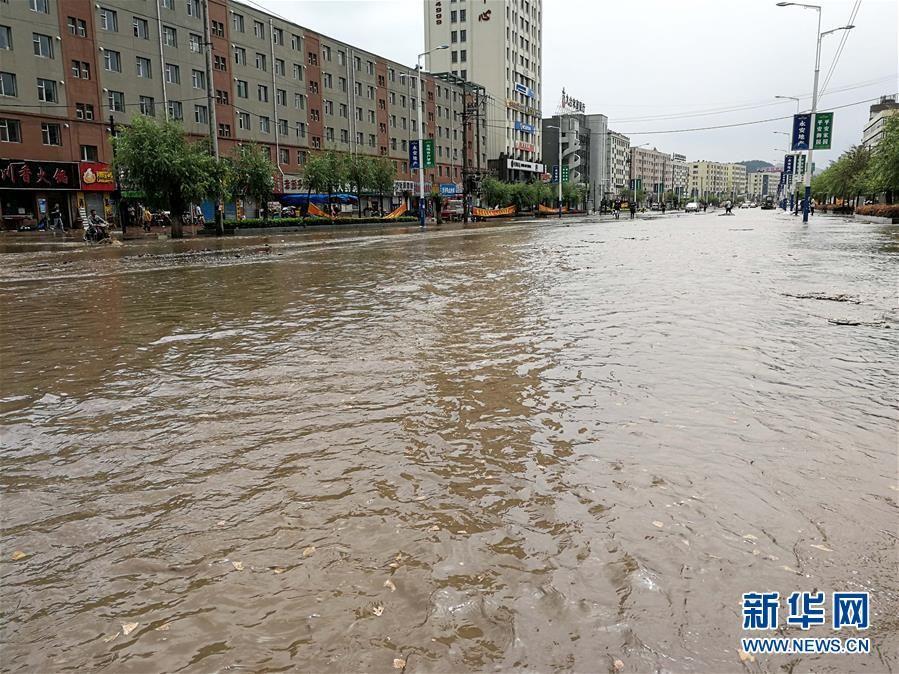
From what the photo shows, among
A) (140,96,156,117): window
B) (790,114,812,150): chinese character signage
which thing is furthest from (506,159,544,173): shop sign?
(140,96,156,117): window

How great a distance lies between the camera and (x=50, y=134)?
148 ft

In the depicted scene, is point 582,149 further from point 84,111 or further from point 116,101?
point 84,111

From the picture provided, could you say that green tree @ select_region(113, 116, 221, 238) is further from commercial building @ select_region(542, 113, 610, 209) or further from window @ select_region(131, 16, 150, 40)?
commercial building @ select_region(542, 113, 610, 209)

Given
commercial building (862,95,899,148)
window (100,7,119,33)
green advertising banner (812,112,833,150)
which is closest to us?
window (100,7,119,33)

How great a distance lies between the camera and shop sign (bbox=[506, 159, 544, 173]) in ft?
334

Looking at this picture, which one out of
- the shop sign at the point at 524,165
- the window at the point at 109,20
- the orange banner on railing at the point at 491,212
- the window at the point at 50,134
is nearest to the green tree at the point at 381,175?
the orange banner on railing at the point at 491,212

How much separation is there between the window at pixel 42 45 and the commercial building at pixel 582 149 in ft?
300

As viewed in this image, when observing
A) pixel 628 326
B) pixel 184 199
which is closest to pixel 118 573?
pixel 628 326

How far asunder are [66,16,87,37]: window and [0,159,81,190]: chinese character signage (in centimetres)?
918

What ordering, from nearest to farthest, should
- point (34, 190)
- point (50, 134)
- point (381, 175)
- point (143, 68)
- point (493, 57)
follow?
point (34, 190)
point (50, 134)
point (143, 68)
point (381, 175)
point (493, 57)

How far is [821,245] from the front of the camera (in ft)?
88.7

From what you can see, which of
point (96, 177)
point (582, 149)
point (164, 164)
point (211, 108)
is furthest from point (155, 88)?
point (582, 149)

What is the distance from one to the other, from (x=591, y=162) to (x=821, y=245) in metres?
129

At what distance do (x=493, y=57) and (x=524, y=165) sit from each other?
17.0m
